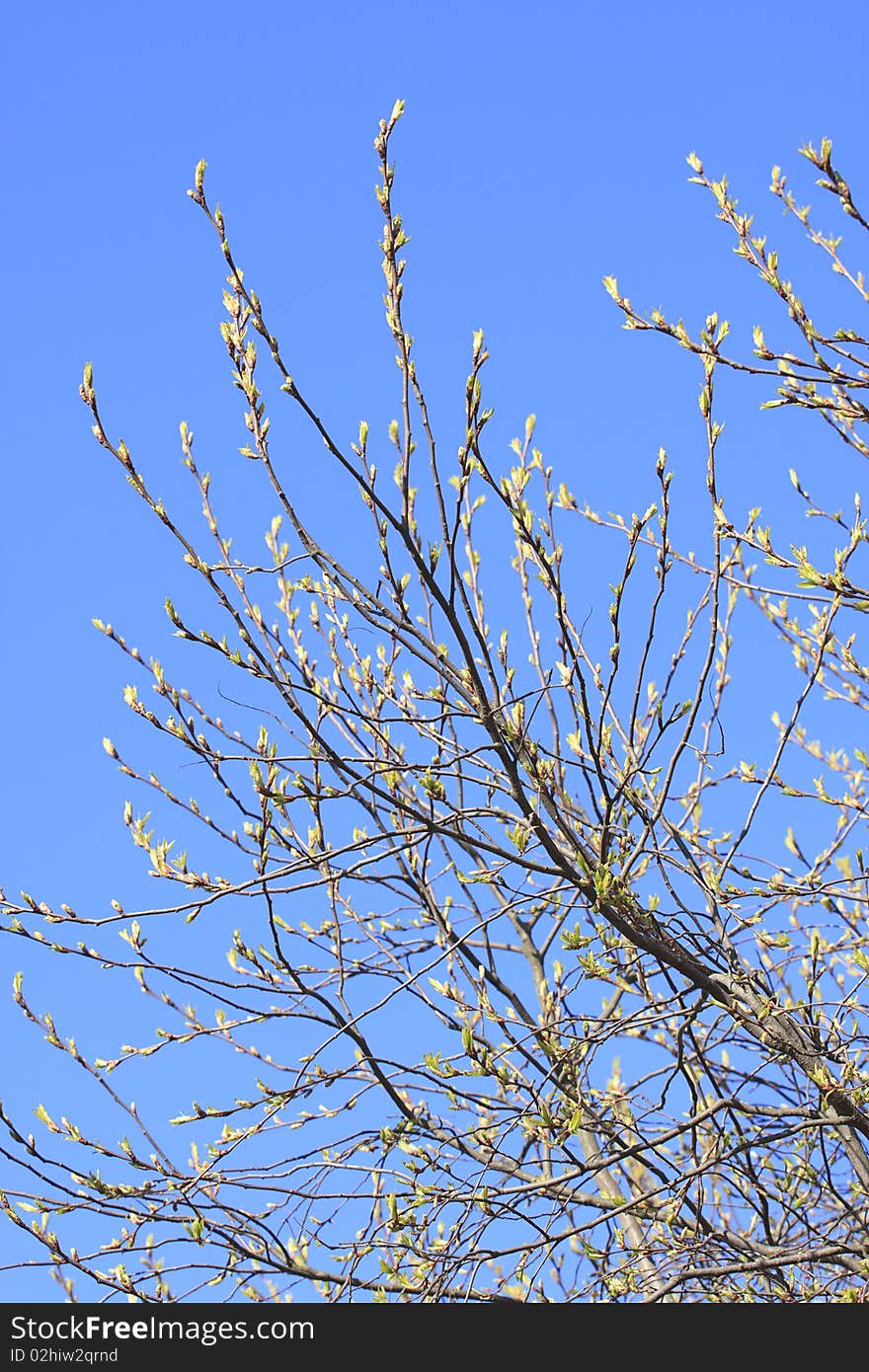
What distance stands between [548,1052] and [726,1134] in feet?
2.69

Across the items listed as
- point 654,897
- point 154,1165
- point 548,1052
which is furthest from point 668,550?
point 154,1165

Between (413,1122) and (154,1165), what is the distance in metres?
0.79

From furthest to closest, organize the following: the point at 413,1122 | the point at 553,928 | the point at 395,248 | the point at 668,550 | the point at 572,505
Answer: the point at 553,928 → the point at 572,505 → the point at 413,1122 → the point at 668,550 → the point at 395,248

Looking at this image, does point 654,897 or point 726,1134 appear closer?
point 654,897

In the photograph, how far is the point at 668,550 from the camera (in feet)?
10.4
